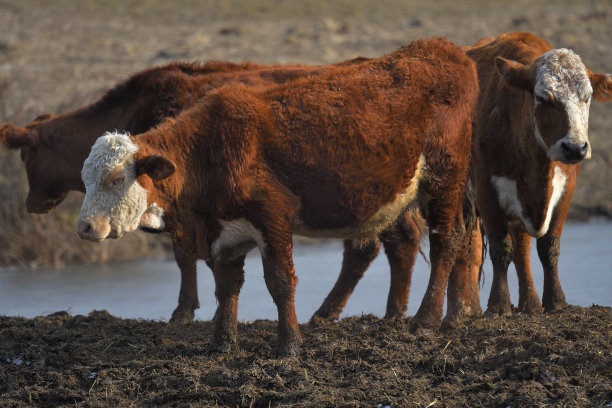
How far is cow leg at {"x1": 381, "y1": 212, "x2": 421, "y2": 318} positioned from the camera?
25.4 feet

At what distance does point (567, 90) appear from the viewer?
6.61m

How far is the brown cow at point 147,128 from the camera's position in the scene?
7879mm

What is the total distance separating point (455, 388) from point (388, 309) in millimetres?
2281

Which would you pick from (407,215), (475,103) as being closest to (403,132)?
(475,103)

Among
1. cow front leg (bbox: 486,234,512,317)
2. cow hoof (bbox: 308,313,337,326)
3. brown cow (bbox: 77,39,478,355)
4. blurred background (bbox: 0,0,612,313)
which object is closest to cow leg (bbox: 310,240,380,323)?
cow hoof (bbox: 308,313,337,326)

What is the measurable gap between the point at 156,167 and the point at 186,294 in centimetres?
272

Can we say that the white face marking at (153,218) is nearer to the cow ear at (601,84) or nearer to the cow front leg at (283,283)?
the cow front leg at (283,283)

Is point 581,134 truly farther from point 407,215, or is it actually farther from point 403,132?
point 407,215

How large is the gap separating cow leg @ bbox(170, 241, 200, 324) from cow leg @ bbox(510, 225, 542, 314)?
8.74ft

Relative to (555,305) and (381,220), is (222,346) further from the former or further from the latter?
(555,305)

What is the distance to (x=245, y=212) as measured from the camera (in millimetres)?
6102

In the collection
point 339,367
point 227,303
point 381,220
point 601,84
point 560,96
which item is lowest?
point 339,367

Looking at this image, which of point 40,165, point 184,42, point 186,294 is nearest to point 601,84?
point 186,294

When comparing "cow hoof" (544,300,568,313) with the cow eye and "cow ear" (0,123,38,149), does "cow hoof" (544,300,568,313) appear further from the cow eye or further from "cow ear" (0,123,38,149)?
"cow ear" (0,123,38,149)
